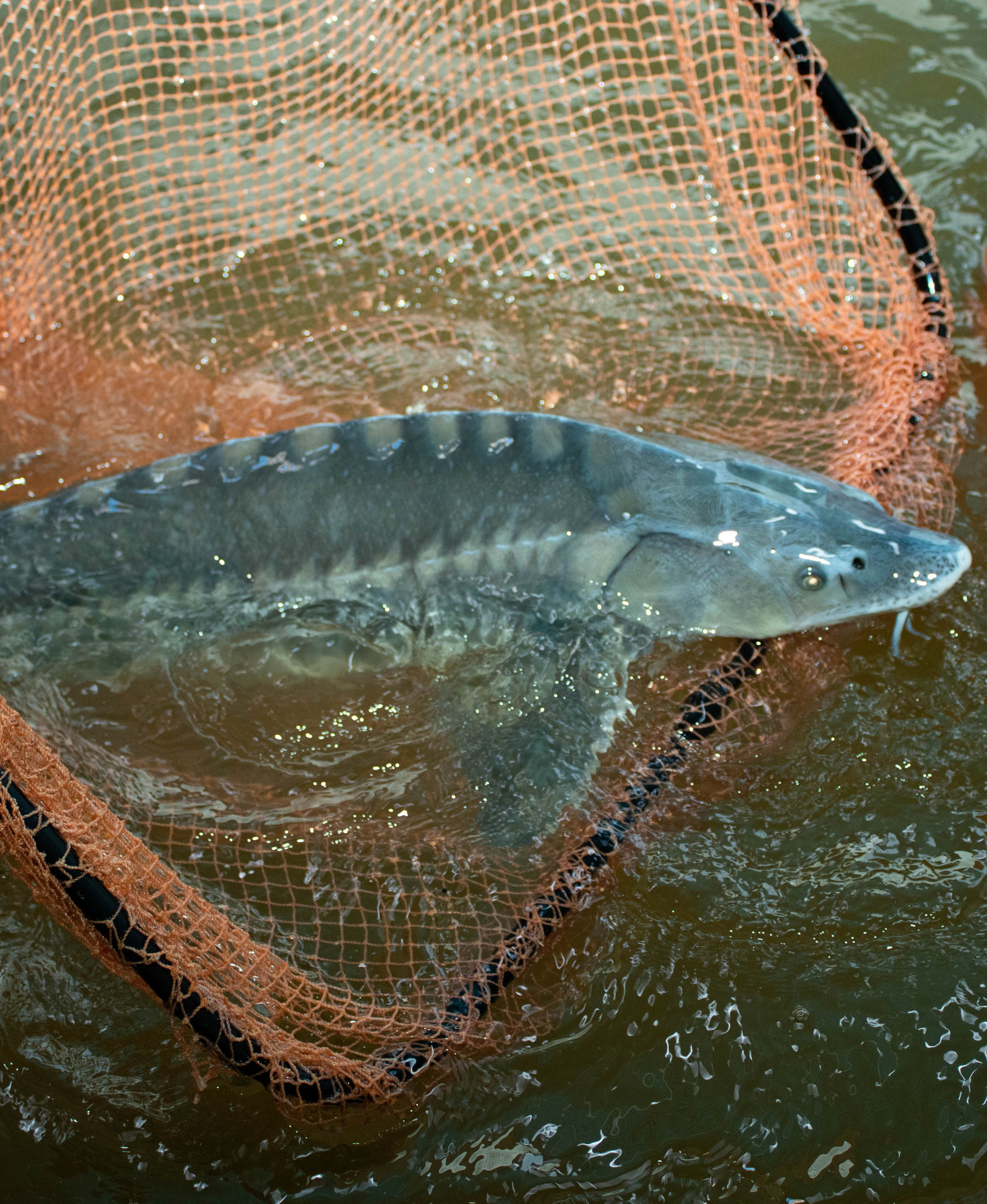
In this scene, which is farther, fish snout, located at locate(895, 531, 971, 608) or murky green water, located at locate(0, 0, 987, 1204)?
fish snout, located at locate(895, 531, 971, 608)

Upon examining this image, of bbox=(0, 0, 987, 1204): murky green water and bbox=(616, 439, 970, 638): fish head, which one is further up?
bbox=(616, 439, 970, 638): fish head

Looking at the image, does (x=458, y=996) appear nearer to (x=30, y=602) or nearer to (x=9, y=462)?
(x=30, y=602)

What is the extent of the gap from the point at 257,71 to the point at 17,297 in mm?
1578

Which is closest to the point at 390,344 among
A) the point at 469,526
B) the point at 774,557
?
the point at 469,526

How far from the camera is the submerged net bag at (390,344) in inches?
90.9

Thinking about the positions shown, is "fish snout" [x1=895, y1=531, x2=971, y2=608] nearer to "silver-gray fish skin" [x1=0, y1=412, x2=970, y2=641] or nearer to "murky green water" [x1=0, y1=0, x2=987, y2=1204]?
"silver-gray fish skin" [x1=0, y1=412, x2=970, y2=641]

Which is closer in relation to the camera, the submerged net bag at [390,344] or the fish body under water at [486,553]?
the submerged net bag at [390,344]

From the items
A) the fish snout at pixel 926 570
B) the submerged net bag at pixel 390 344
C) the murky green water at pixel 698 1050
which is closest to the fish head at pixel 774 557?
the fish snout at pixel 926 570

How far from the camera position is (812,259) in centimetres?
358

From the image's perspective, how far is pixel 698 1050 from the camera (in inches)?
94.6

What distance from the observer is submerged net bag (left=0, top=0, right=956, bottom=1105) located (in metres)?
2.31

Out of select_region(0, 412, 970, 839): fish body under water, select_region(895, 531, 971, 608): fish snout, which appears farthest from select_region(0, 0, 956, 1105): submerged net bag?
select_region(895, 531, 971, 608): fish snout

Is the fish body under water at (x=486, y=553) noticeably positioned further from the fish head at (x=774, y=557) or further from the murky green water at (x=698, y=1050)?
the murky green water at (x=698, y=1050)

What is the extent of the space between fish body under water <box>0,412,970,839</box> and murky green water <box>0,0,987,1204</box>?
427mm
